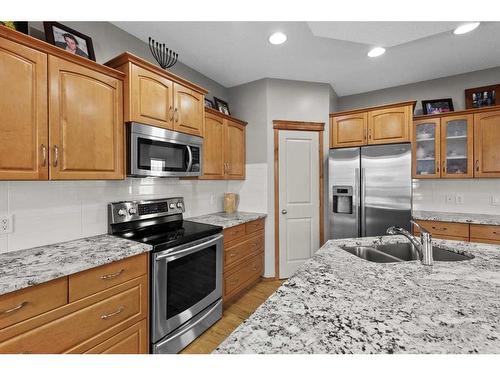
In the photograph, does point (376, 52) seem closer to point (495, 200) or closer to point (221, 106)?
point (221, 106)

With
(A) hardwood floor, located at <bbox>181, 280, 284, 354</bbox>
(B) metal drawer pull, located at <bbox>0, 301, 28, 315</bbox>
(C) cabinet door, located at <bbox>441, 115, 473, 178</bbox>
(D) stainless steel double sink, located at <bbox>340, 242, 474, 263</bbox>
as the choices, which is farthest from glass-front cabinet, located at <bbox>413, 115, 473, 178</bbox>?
(B) metal drawer pull, located at <bbox>0, 301, 28, 315</bbox>

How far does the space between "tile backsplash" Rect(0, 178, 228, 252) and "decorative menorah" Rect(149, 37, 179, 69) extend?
3.76ft

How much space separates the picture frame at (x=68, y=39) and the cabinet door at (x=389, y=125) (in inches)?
117

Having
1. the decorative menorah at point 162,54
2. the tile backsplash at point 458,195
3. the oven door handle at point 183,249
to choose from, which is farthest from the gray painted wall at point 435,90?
the oven door handle at point 183,249

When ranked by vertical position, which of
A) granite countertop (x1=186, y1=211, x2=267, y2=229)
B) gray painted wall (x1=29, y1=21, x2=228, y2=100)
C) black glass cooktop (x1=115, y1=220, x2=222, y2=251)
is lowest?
black glass cooktop (x1=115, y1=220, x2=222, y2=251)

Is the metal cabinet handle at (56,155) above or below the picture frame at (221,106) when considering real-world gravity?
below

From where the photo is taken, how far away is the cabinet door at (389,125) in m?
2.79

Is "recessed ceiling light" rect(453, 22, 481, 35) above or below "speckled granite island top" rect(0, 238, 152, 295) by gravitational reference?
above

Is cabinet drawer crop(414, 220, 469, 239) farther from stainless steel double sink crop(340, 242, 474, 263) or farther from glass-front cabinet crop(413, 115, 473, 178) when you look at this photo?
stainless steel double sink crop(340, 242, 474, 263)

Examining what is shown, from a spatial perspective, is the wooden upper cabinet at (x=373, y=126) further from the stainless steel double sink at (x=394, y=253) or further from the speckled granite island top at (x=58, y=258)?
the speckled granite island top at (x=58, y=258)

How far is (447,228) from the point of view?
2.71 metres

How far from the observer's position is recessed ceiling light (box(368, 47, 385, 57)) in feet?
8.04
